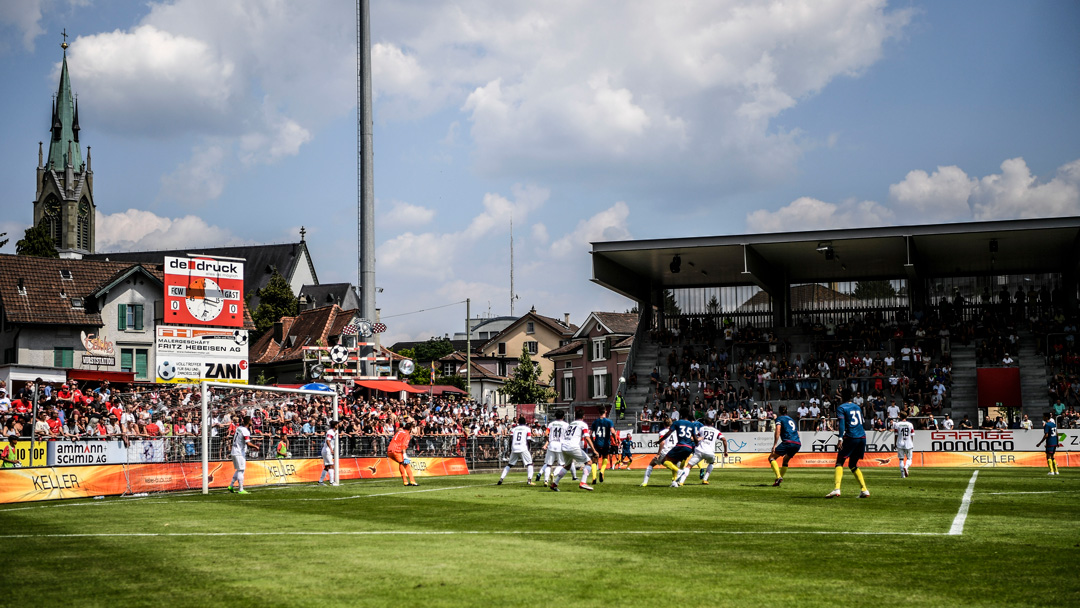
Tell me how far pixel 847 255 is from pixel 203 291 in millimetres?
30809

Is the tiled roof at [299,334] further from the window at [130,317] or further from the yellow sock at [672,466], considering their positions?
the yellow sock at [672,466]

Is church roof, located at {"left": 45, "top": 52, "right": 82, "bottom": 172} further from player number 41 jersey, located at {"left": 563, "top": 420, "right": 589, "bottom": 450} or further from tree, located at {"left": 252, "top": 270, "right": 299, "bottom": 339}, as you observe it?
A: player number 41 jersey, located at {"left": 563, "top": 420, "right": 589, "bottom": 450}

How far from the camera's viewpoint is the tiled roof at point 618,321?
3442 inches

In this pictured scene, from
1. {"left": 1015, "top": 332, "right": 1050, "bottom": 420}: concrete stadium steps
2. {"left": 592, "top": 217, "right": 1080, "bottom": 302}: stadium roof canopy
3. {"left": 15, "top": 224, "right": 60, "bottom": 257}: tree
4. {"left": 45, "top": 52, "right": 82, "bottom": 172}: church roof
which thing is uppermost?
{"left": 45, "top": 52, "right": 82, "bottom": 172}: church roof

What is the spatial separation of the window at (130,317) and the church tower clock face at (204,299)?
3718cm

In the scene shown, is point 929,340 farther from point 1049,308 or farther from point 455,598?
point 455,598

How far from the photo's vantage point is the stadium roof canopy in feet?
142

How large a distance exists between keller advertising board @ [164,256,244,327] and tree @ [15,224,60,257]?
59.0m

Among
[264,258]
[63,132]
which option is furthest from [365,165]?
[63,132]

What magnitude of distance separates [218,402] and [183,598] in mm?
20562

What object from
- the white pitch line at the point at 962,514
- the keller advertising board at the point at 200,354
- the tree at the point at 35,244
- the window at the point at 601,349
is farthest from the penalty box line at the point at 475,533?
the tree at the point at 35,244

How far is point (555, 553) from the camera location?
33.8 ft

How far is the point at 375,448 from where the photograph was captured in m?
33.8

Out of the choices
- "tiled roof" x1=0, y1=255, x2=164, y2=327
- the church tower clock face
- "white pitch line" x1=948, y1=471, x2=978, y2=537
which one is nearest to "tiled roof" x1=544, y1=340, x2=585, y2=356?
"tiled roof" x1=0, y1=255, x2=164, y2=327
